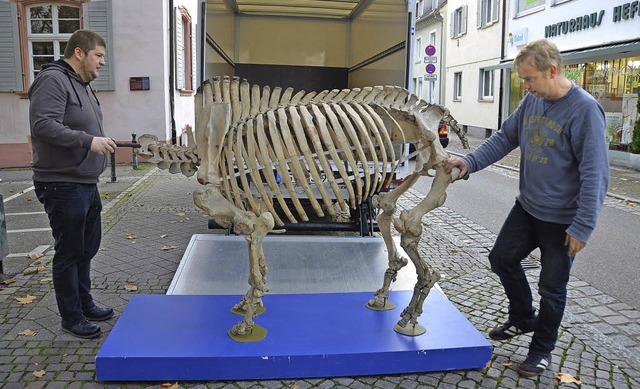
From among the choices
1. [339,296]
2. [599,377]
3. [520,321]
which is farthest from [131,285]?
[599,377]

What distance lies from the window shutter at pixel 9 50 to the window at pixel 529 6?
14.6m

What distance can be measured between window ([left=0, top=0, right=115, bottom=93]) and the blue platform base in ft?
31.8

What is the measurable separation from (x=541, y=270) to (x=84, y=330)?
3.16m

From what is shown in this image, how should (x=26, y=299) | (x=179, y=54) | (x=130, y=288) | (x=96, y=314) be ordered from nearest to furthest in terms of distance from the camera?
(x=96, y=314) → (x=26, y=299) → (x=130, y=288) → (x=179, y=54)

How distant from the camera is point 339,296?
437cm

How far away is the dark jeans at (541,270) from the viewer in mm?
3396

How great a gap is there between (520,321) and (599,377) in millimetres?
585

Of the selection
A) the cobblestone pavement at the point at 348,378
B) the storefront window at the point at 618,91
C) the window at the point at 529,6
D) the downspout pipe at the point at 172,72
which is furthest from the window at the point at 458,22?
the downspout pipe at the point at 172,72

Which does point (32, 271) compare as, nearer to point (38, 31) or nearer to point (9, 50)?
point (9, 50)

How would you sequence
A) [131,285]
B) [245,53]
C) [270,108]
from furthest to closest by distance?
[245,53] → [131,285] → [270,108]

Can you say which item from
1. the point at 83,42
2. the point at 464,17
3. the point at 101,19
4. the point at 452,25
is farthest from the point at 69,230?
the point at 452,25

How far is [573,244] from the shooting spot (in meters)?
3.18

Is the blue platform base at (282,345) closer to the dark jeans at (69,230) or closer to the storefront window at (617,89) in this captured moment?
the dark jeans at (69,230)

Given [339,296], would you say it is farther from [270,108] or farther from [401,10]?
[401,10]
